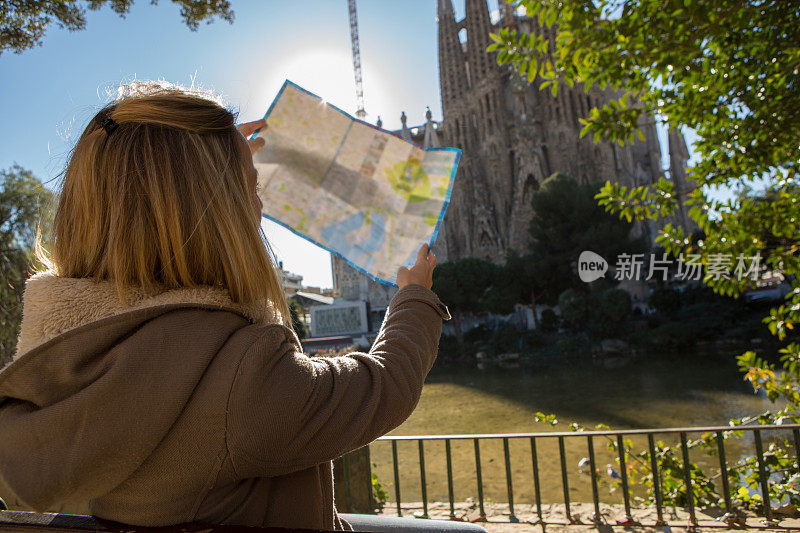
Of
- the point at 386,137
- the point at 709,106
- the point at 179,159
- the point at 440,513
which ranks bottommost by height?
the point at 440,513

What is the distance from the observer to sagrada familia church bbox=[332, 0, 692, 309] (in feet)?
105

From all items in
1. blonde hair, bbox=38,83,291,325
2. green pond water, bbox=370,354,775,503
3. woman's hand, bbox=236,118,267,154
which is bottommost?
green pond water, bbox=370,354,775,503

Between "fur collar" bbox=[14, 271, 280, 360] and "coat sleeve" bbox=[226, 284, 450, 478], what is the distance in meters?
0.11

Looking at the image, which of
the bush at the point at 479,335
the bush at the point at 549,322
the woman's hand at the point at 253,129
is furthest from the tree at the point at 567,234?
the woman's hand at the point at 253,129

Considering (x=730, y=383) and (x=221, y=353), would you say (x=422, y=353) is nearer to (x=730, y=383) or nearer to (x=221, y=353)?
(x=221, y=353)

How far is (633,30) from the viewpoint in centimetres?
238

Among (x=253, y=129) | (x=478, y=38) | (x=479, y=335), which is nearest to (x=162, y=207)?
(x=253, y=129)

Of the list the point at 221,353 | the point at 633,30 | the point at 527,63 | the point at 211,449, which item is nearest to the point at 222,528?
the point at 211,449

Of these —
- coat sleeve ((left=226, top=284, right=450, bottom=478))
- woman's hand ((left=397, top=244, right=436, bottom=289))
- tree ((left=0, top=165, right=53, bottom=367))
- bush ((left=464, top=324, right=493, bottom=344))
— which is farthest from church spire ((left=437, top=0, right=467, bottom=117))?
coat sleeve ((left=226, top=284, right=450, bottom=478))

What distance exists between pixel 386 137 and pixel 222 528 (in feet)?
3.88

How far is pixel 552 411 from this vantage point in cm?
1123

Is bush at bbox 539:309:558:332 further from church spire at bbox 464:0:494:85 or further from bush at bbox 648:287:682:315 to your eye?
church spire at bbox 464:0:494:85

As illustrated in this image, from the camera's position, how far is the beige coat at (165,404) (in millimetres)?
692

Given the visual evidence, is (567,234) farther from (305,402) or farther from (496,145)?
(305,402)
